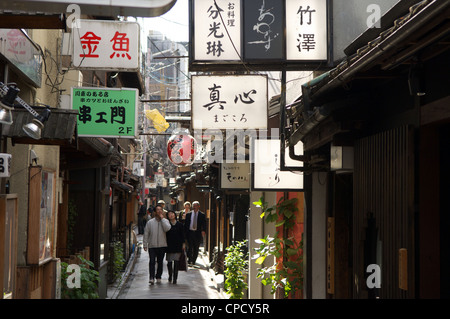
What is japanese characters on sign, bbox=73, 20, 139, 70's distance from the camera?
13.4 m

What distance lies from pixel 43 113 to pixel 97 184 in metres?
11.0

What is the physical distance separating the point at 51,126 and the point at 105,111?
16.7ft

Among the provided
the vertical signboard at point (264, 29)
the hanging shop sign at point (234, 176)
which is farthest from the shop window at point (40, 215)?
the hanging shop sign at point (234, 176)

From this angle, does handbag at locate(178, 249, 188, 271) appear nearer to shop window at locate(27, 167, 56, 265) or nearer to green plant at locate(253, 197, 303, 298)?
green plant at locate(253, 197, 303, 298)

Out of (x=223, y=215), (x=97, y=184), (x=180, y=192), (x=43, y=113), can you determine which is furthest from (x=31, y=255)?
(x=180, y=192)

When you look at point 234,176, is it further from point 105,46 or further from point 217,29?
point 217,29

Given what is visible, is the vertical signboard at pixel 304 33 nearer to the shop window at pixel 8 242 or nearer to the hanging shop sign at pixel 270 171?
the hanging shop sign at pixel 270 171

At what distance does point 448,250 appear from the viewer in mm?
6602

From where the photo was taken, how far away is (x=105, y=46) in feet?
44.2

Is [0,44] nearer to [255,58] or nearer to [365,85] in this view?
[255,58]

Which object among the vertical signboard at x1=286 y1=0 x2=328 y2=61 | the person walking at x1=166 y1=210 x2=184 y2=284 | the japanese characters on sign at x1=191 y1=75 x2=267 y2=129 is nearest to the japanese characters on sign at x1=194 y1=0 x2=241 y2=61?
the vertical signboard at x1=286 y1=0 x2=328 y2=61

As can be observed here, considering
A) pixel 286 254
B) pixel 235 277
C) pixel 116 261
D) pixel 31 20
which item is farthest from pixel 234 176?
pixel 31 20

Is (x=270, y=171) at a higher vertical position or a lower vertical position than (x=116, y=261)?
higher

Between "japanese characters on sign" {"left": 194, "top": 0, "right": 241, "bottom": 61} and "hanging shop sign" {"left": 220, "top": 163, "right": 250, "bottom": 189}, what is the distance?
26.8 ft
